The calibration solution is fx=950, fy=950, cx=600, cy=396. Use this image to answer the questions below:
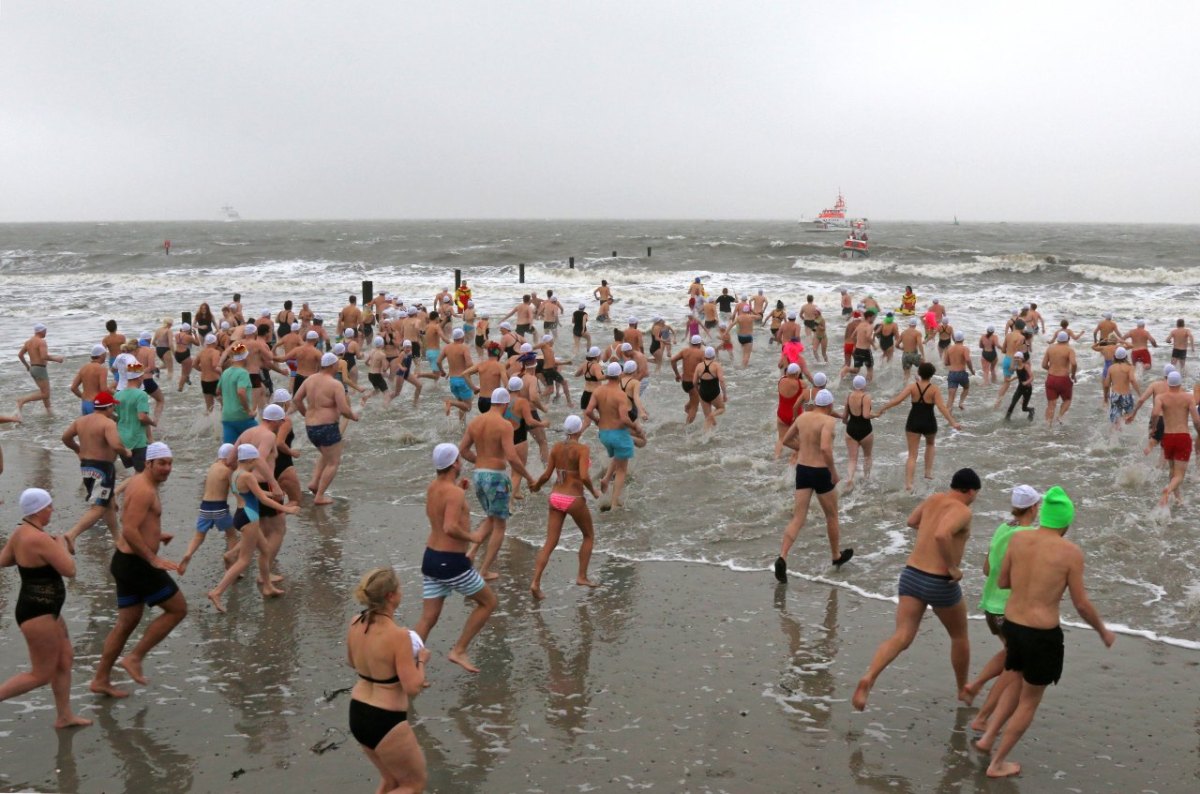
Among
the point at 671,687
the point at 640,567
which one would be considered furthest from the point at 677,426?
the point at 671,687

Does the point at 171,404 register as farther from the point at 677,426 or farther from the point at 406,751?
the point at 406,751

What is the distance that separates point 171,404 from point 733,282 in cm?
3006

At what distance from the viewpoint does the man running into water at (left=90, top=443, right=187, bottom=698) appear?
5801 mm

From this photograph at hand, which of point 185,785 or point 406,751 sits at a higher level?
point 406,751

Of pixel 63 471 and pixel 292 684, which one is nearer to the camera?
pixel 292 684

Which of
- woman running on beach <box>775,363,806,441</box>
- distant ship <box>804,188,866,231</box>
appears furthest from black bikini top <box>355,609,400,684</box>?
distant ship <box>804,188,866,231</box>

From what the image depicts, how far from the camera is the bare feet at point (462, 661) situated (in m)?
6.21

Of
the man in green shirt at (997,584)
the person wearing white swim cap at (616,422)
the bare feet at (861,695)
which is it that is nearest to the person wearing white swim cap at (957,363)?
the person wearing white swim cap at (616,422)

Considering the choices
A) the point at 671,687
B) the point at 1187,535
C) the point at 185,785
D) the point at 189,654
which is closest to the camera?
the point at 185,785

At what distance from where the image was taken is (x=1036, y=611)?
4.88 meters

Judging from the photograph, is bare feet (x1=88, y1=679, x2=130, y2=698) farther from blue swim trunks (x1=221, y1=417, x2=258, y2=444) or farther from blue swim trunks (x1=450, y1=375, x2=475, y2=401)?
blue swim trunks (x1=450, y1=375, x2=475, y2=401)

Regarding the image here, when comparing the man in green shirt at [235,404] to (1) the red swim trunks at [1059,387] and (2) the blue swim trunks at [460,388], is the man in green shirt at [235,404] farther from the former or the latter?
(1) the red swim trunks at [1059,387]

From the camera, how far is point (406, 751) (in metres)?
4.07

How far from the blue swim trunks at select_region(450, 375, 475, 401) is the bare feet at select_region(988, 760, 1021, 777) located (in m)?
9.18
